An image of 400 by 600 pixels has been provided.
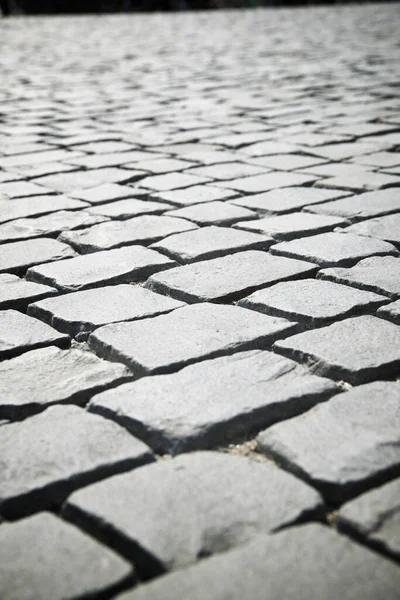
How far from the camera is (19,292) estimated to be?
234 centimetres

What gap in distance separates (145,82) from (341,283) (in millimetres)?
5299

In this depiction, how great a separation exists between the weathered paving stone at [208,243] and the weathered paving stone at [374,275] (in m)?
0.38

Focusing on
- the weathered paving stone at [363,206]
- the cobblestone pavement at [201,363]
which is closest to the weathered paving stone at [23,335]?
the cobblestone pavement at [201,363]

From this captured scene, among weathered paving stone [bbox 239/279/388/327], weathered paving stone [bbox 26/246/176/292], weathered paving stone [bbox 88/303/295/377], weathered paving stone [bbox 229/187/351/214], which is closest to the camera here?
weathered paving stone [bbox 88/303/295/377]

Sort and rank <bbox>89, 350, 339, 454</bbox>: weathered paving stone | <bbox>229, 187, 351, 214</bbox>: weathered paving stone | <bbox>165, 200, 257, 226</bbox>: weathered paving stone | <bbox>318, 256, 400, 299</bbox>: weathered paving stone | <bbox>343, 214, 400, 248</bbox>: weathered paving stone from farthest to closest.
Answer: <bbox>229, 187, 351, 214</bbox>: weathered paving stone → <bbox>165, 200, 257, 226</bbox>: weathered paving stone → <bbox>343, 214, 400, 248</bbox>: weathered paving stone → <bbox>318, 256, 400, 299</bbox>: weathered paving stone → <bbox>89, 350, 339, 454</bbox>: weathered paving stone

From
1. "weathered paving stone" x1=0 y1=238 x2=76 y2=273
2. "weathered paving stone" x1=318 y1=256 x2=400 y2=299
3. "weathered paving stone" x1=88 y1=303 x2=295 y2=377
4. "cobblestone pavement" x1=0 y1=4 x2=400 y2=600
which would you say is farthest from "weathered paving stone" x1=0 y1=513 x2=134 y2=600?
"weathered paving stone" x1=0 y1=238 x2=76 y2=273

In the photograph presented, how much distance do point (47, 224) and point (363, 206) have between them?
1266mm

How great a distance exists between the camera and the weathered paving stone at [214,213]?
2.98 metres

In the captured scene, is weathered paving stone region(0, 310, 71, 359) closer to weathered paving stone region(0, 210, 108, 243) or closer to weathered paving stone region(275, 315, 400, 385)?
weathered paving stone region(275, 315, 400, 385)

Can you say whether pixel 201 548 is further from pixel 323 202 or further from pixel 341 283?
pixel 323 202

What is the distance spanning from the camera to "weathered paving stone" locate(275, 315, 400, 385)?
1773 millimetres

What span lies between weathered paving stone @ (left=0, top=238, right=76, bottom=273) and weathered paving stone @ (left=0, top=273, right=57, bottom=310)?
105 mm

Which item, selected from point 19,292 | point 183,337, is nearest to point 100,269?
point 19,292

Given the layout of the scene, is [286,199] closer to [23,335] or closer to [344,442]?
[23,335]
